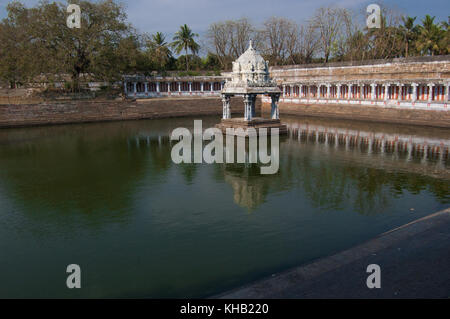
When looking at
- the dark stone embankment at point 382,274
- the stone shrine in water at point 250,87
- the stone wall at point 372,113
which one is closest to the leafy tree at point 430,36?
the stone wall at point 372,113

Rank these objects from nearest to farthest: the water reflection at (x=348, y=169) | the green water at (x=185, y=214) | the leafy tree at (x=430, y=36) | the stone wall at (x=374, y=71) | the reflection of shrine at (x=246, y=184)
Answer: the green water at (x=185, y=214)
the reflection of shrine at (x=246, y=184)
the water reflection at (x=348, y=169)
the stone wall at (x=374, y=71)
the leafy tree at (x=430, y=36)

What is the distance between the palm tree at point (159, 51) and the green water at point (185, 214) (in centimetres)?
2662

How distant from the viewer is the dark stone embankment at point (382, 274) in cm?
611

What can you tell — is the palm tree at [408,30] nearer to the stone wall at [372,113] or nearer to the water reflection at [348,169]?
the stone wall at [372,113]

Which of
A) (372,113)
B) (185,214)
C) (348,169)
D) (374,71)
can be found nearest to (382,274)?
(185,214)

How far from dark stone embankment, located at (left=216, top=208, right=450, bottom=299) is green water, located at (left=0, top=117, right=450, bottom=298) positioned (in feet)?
2.82

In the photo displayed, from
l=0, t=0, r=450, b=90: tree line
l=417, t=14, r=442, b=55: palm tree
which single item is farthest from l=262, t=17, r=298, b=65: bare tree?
l=417, t=14, r=442, b=55: palm tree

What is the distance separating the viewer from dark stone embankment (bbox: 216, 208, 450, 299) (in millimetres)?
6113

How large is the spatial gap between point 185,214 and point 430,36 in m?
36.3

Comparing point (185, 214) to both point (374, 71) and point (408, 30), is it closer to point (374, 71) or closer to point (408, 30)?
point (374, 71)
